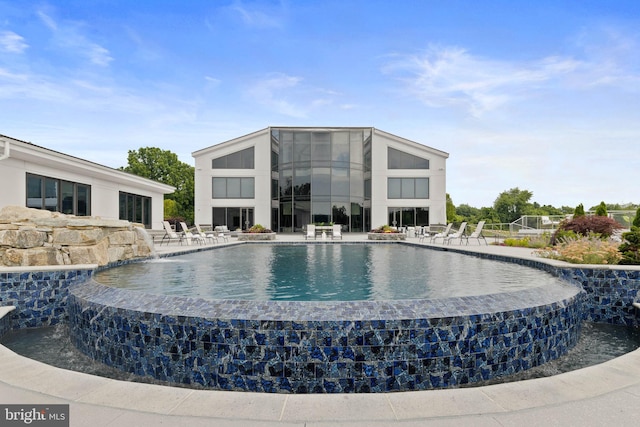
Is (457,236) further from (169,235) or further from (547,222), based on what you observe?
(169,235)

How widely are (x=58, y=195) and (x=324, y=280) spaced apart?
13332 millimetres

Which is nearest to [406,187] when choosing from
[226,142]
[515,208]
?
[226,142]

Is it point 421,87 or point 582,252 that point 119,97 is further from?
point 582,252

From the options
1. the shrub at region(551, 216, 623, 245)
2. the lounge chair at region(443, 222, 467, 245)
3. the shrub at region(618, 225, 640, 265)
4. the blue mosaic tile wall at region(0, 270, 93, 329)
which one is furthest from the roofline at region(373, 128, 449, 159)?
the blue mosaic tile wall at region(0, 270, 93, 329)

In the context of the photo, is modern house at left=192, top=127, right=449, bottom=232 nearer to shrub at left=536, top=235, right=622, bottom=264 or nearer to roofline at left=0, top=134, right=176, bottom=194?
roofline at left=0, top=134, right=176, bottom=194

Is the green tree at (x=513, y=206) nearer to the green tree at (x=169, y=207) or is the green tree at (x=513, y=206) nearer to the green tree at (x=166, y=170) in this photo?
the green tree at (x=166, y=170)

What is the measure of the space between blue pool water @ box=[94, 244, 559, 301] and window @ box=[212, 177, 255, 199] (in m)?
20.1

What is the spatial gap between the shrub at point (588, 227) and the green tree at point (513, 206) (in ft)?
140

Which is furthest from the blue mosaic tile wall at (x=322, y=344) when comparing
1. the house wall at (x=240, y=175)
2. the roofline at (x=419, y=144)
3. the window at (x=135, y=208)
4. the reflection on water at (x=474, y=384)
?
the roofline at (x=419, y=144)

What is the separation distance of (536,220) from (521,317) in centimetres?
1921

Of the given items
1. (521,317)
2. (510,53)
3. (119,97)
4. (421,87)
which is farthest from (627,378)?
(119,97)

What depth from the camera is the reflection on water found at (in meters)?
4.53

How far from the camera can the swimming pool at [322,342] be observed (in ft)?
12.5

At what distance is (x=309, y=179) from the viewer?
29.5 metres
